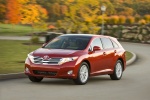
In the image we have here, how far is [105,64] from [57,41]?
5.37ft

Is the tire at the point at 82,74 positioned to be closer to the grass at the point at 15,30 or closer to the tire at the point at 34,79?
the tire at the point at 34,79

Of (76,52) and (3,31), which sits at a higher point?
(76,52)

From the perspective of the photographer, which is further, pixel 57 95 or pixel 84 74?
pixel 84 74

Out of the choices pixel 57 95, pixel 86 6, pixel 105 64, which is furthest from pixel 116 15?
pixel 57 95

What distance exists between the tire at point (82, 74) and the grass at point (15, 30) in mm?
39877

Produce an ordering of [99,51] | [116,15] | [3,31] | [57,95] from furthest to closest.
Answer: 1. [116,15]
2. [3,31]
3. [99,51]
4. [57,95]

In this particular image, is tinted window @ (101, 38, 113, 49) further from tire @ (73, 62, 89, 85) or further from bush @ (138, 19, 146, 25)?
bush @ (138, 19, 146, 25)

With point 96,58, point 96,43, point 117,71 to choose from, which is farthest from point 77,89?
point 117,71

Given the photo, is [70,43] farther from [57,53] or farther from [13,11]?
[13,11]

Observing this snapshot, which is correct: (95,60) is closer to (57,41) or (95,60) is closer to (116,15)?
(57,41)

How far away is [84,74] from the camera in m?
15.1

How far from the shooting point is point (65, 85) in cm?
1471

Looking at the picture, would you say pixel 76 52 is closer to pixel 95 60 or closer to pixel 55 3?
pixel 95 60

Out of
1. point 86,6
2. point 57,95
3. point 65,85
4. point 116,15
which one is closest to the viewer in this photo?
point 57,95
